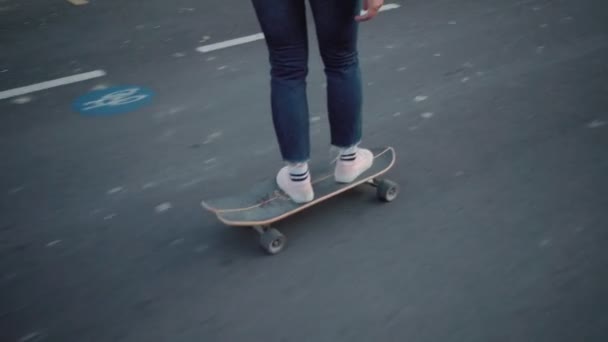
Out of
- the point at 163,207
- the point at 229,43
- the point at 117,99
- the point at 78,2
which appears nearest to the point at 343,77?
the point at 163,207

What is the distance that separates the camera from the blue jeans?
237cm

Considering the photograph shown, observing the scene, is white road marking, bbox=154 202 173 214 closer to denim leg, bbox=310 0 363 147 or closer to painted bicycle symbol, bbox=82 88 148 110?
denim leg, bbox=310 0 363 147

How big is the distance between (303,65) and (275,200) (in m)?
0.60

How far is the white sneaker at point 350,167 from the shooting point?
9.14ft

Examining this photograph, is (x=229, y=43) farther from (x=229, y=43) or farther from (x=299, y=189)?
(x=299, y=189)

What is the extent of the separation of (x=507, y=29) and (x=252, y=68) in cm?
212

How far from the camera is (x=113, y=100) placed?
416cm

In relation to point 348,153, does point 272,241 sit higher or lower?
lower

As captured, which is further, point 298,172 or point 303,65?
point 298,172

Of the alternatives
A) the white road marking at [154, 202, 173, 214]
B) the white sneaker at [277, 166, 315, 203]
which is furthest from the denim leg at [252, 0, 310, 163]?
the white road marking at [154, 202, 173, 214]

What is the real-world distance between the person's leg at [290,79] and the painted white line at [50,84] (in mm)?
2468

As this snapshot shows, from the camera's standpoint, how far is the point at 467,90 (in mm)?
4043

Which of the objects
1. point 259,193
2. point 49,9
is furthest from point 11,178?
point 49,9

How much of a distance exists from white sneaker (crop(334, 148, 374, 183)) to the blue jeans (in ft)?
0.29
